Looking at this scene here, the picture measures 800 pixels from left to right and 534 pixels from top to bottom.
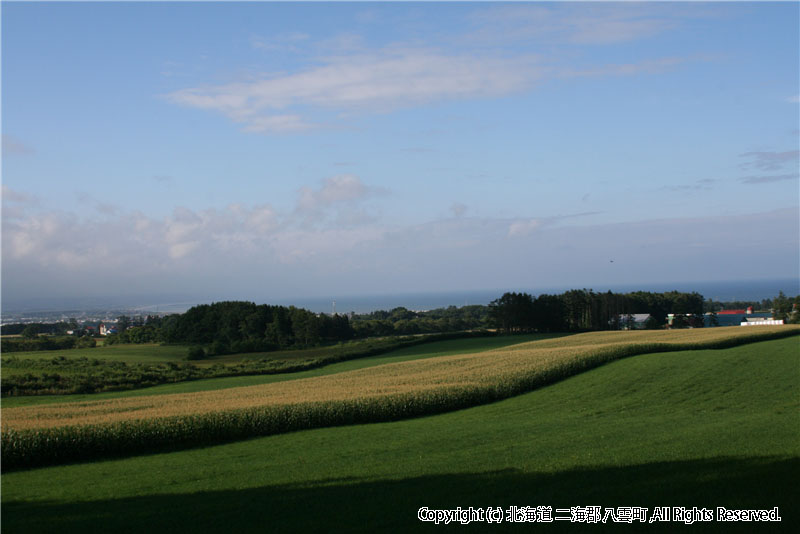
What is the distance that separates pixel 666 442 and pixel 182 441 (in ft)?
43.2

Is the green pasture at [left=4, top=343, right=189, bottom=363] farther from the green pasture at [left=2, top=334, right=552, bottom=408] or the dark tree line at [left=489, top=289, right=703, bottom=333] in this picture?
the dark tree line at [left=489, top=289, right=703, bottom=333]

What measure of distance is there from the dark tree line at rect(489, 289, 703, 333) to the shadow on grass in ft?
234

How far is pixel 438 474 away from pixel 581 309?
288 ft

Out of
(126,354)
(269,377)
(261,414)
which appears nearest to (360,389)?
(261,414)

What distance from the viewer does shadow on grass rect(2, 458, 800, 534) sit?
8125 millimetres

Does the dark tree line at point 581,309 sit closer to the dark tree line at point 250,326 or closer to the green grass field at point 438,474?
the dark tree line at point 250,326

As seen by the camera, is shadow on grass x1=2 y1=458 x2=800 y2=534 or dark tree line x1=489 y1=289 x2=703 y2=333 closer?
shadow on grass x1=2 y1=458 x2=800 y2=534

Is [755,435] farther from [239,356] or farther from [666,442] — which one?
[239,356]

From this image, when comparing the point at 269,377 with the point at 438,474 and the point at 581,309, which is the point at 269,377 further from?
the point at 581,309

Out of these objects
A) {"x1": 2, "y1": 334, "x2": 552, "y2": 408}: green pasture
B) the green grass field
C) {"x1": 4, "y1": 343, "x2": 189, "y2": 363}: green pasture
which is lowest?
{"x1": 2, "y1": 334, "x2": 552, "y2": 408}: green pasture

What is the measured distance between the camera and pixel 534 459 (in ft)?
39.0

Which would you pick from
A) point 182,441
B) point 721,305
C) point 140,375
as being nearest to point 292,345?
point 140,375

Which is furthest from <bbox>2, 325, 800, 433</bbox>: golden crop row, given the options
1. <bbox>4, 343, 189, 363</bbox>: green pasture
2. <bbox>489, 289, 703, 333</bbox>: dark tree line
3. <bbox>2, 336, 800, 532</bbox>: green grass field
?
<bbox>489, 289, 703, 333</bbox>: dark tree line

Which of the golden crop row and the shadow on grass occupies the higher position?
the shadow on grass
